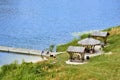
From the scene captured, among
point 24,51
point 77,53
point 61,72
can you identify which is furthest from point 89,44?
point 24,51

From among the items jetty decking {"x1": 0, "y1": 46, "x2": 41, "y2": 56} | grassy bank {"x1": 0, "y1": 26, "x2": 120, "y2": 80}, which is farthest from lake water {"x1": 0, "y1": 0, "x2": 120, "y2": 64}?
grassy bank {"x1": 0, "y1": 26, "x2": 120, "y2": 80}

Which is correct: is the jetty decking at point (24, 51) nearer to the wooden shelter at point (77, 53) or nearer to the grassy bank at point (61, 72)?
the wooden shelter at point (77, 53)

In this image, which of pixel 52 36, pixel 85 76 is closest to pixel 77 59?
pixel 85 76

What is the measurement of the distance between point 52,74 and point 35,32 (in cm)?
4439

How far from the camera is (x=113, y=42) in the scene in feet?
130

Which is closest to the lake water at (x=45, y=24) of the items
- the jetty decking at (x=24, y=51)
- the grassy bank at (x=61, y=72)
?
the jetty decking at (x=24, y=51)

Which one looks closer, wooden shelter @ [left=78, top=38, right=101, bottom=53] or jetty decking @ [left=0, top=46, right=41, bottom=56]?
wooden shelter @ [left=78, top=38, right=101, bottom=53]

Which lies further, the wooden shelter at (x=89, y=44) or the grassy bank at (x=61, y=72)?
the wooden shelter at (x=89, y=44)

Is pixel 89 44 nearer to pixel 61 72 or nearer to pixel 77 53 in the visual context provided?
pixel 77 53

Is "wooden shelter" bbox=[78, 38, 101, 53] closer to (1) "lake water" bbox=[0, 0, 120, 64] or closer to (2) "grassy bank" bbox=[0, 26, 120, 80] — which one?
(2) "grassy bank" bbox=[0, 26, 120, 80]

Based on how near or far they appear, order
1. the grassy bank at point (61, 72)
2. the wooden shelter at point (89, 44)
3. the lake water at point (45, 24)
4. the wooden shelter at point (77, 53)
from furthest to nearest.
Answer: the lake water at point (45, 24) < the wooden shelter at point (89, 44) < the wooden shelter at point (77, 53) < the grassy bank at point (61, 72)

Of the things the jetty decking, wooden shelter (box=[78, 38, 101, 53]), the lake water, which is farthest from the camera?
the lake water

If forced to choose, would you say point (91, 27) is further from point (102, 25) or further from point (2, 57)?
point (2, 57)

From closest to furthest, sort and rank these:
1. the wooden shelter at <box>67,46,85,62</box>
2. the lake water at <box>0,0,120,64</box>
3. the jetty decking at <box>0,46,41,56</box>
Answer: the wooden shelter at <box>67,46,85,62</box> < the jetty decking at <box>0,46,41,56</box> < the lake water at <box>0,0,120,64</box>
